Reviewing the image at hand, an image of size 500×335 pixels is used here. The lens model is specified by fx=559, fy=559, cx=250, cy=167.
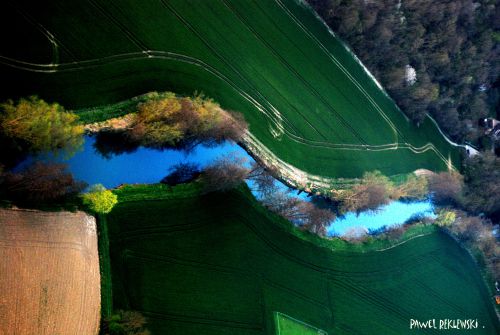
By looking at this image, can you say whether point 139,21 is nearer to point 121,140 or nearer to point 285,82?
point 121,140

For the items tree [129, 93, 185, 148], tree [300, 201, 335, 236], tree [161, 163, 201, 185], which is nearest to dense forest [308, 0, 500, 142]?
tree [300, 201, 335, 236]

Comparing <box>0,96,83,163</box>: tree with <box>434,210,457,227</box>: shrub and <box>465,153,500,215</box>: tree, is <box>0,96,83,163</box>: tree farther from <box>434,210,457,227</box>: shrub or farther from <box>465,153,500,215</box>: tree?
<box>465,153,500,215</box>: tree

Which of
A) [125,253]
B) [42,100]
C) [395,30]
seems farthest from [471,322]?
[42,100]

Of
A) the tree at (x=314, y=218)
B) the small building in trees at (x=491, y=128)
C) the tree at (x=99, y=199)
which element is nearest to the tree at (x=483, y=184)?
the small building in trees at (x=491, y=128)

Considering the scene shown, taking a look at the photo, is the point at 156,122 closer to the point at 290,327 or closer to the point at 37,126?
the point at 37,126

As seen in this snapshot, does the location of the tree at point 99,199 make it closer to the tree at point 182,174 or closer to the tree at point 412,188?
the tree at point 182,174
